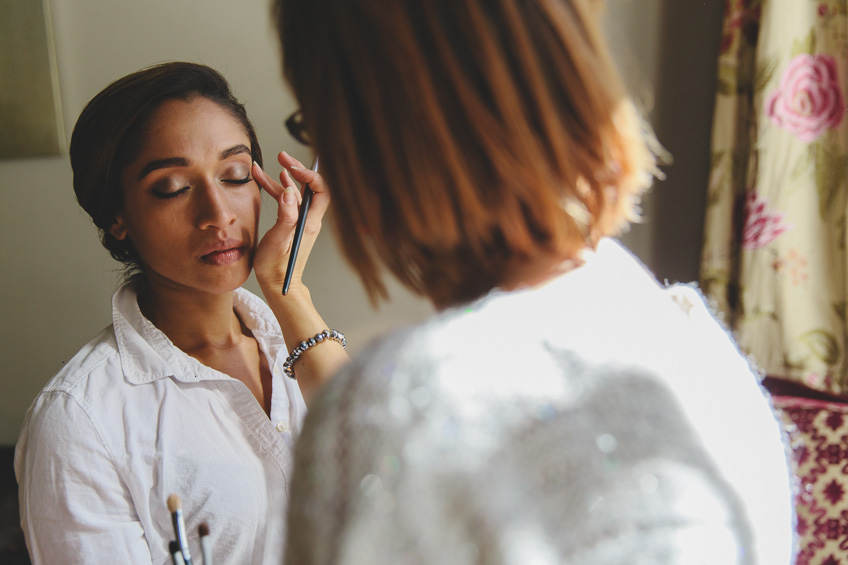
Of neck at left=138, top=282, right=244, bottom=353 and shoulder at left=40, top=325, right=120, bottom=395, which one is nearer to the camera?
shoulder at left=40, top=325, right=120, bottom=395

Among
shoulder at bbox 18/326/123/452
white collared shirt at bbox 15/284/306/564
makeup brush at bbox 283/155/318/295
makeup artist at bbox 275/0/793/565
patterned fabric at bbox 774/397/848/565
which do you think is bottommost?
patterned fabric at bbox 774/397/848/565

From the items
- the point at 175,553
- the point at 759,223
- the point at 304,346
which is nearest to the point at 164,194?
the point at 304,346

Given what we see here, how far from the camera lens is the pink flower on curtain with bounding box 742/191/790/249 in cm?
120

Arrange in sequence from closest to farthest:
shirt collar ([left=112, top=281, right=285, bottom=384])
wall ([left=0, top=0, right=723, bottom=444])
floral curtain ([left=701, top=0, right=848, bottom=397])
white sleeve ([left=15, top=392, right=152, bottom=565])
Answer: white sleeve ([left=15, top=392, right=152, bottom=565])
shirt collar ([left=112, top=281, right=285, bottom=384])
floral curtain ([left=701, top=0, right=848, bottom=397])
wall ([left=0, top=0, right=723, bottom=444])

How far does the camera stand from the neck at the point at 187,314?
3.21 feet

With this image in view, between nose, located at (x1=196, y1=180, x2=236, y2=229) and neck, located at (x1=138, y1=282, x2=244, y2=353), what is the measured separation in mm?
139

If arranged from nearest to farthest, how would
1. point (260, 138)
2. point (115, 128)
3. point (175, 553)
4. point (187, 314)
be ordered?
1. point (175, 553)
2. point (115, 128)
3. point (187, 314)
4. point (260, 138)

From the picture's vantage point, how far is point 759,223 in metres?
1.22

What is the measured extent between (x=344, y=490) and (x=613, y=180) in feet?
0.89

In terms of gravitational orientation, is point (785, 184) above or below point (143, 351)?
below

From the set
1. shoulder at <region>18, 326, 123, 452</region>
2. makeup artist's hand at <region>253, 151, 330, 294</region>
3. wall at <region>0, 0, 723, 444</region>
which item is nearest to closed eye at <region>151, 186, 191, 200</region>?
makeup artist's hand at <region>253, 151, 330, 294</region>

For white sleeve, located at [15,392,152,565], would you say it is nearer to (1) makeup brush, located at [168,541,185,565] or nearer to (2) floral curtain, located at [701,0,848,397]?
(1) makeup brush, located at [168,541,185,565]

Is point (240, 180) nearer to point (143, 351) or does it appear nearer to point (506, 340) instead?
point (143, 351)

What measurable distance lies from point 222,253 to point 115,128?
231 mm
